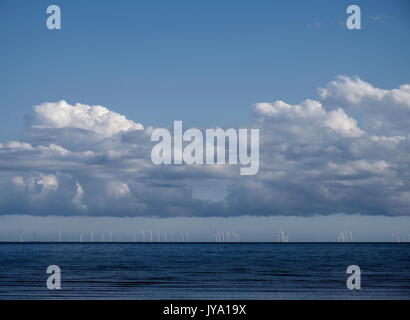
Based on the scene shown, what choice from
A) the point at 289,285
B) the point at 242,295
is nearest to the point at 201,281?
the point at 289,285

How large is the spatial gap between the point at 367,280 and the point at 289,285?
34.8ft

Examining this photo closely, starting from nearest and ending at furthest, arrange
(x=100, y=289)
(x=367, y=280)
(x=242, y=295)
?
(x=242, y=295), (x=100, y=289), (x=367, y=280)

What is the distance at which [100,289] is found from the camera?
48.2 m
